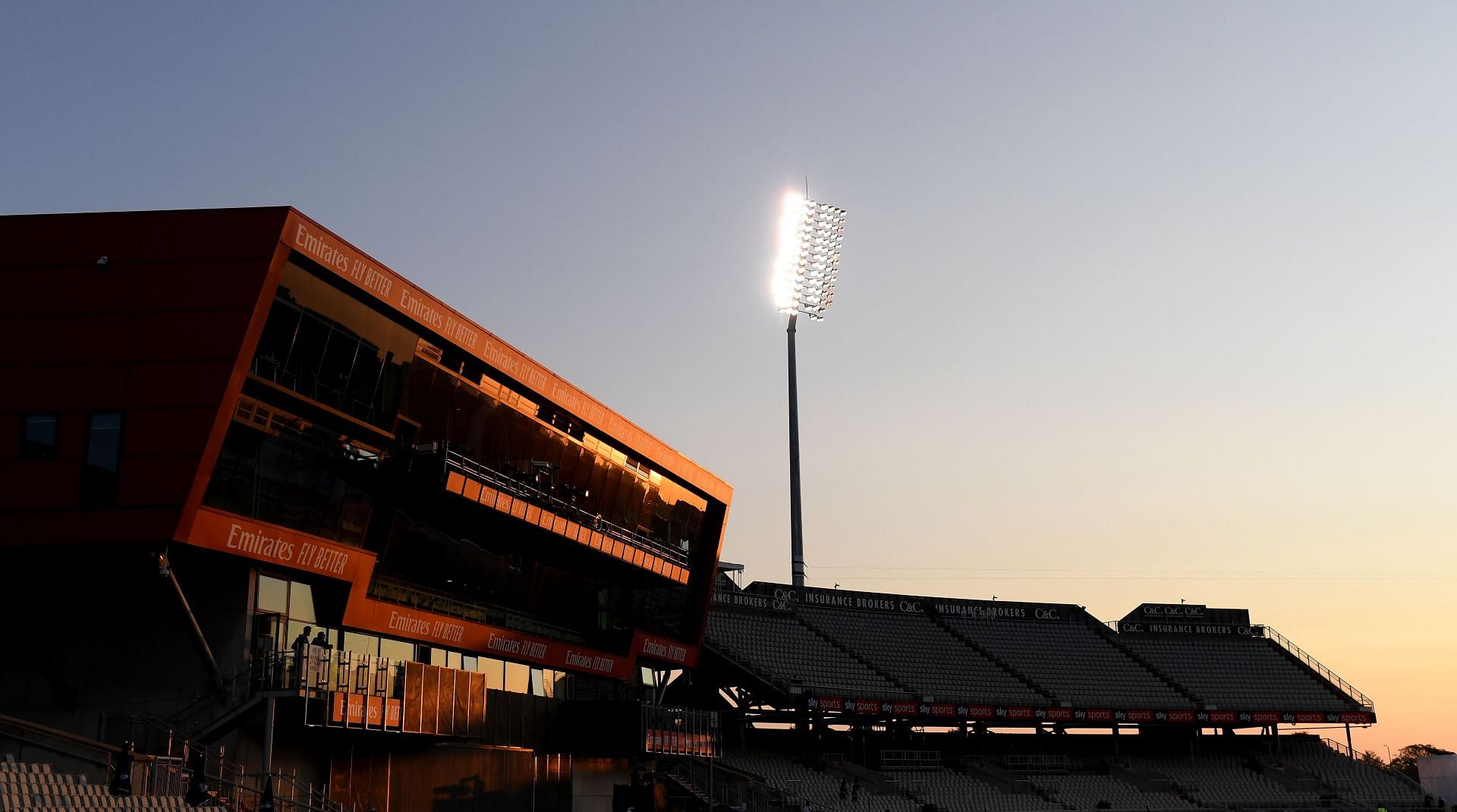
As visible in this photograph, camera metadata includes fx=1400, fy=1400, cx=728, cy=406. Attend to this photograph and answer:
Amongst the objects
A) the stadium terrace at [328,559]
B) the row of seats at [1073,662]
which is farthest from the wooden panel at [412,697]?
the row of seats at [1073,662]

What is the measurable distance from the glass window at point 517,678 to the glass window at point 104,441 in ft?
55.3

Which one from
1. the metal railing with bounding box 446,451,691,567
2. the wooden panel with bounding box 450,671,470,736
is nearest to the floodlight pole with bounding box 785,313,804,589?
the metal railing with bounding box 446,451,691,567

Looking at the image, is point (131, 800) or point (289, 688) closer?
point (131, 800)

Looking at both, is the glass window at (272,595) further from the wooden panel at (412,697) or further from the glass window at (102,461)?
the glass window at (102,461)

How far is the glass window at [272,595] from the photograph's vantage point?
3198cm

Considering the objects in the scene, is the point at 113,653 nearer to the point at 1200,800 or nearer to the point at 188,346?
the point at 188,346

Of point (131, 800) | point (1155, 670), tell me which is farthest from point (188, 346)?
point (1155, 670)

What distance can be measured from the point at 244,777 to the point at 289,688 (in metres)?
2.14

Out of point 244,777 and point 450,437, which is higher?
point 450,437

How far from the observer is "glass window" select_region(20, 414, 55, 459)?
28906mm

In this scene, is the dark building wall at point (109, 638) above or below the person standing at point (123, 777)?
above

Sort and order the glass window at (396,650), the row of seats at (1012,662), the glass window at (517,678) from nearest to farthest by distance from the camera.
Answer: the glass window at (396,650) → the glass window at (517,678) → the row of seats at (1012,662)

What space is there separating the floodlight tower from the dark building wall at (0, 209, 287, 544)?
38.1 m

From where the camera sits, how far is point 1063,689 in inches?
2581
